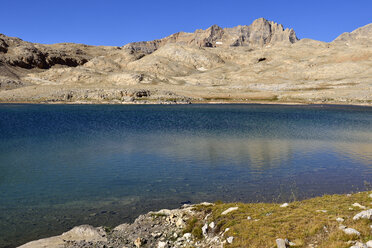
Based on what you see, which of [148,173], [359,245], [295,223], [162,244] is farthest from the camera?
[148,173]

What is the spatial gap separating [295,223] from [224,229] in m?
2.84

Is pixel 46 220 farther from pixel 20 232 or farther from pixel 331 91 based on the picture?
pixel 331 91

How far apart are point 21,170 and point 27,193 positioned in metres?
7.11

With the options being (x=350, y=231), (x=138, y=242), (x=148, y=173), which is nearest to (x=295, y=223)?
(x=350, y=231)

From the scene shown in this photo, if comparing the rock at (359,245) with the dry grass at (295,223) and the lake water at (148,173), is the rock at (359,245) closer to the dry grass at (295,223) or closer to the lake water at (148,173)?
the dry grass at (295,223)

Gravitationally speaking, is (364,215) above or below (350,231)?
above

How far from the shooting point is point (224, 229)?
42.7 feet

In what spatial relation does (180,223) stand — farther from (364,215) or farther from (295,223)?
(364,215)

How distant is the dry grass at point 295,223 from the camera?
425 inches

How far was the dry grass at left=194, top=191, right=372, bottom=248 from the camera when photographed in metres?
10.8

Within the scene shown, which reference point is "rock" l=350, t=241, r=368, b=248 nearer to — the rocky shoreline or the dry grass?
the rocky shoreline

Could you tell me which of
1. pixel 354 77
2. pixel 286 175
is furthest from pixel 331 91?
pixel 286 175

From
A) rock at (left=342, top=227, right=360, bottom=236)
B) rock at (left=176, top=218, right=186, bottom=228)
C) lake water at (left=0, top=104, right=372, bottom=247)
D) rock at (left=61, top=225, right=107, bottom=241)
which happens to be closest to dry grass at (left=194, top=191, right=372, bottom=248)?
rock at (left=342, top=227, right=360, bottom=236)

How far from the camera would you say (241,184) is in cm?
2392
